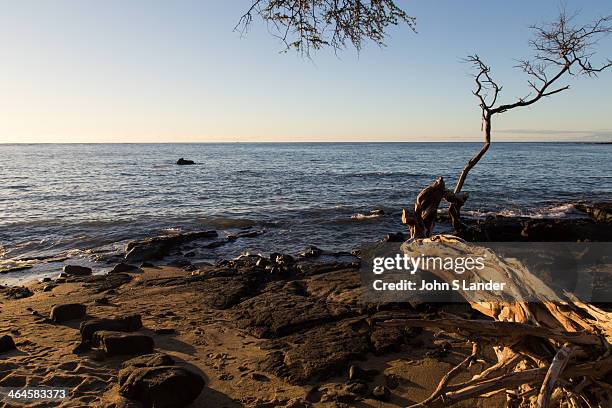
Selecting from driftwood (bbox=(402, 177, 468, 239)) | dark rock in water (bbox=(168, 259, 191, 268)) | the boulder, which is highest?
driftwood (bbox=(402, 177, 468, 239))

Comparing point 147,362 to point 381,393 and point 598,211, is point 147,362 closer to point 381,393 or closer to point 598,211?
point 381,393

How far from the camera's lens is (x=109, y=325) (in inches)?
316

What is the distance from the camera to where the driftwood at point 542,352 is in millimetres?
3400

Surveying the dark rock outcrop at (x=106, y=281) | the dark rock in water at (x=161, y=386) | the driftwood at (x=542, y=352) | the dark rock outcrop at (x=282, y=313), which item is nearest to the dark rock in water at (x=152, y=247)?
the dark rock outcrop at (x=106, y=281)

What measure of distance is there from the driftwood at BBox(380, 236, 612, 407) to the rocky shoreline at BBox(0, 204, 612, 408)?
2.62 feet

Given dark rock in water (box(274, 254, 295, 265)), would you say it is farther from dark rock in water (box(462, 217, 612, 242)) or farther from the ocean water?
dark rock in water (box(462, 217, 612, 242))

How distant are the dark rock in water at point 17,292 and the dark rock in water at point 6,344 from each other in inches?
153

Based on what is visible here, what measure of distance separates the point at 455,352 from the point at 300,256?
26.8 feet

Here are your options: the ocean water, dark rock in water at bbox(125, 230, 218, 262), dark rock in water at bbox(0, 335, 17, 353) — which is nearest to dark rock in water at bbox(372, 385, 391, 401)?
dark rock in water at bbox(0, 335, 17, 353)

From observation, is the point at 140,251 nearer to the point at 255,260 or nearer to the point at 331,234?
the point at 255,260

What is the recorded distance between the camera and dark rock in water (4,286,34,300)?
434 inches

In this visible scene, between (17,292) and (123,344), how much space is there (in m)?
6.04

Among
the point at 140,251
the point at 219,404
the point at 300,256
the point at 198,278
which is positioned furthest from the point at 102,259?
the point at 219,404

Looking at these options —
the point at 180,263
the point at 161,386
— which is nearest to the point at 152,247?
the point at 180,263
